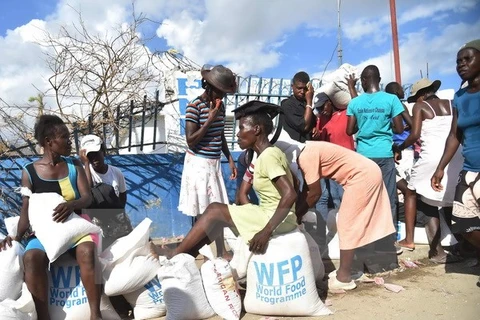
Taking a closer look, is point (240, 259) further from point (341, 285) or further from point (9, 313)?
point (9, 313)

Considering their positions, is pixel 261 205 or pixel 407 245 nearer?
pixel 261 205

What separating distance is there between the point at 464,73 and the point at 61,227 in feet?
10.1

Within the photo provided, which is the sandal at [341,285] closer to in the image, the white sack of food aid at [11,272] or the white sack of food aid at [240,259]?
the white sack of food aid at [240,259]

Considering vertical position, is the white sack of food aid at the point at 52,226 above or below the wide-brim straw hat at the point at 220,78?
below

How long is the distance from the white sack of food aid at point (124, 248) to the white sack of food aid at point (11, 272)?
55cm

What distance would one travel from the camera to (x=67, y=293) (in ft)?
9.66

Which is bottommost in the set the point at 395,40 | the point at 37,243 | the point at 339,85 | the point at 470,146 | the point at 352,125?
the point at 37,243

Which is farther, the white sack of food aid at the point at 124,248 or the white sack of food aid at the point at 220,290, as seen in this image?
the white sack of food aid at the point at 124,248

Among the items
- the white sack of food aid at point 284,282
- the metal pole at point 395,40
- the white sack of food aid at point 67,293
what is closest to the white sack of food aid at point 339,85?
the white sack of food aid at point 284,282

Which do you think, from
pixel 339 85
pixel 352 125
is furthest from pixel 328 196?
pixel 339 85

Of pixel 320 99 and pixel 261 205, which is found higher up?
pixel 320 99

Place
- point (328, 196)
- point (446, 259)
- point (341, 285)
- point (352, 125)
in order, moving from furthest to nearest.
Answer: point (328, 196), point (352, 125), point (446, 259), point (341, 285)

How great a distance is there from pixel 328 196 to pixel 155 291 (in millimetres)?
2243

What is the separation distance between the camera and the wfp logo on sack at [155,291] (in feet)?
10.1
